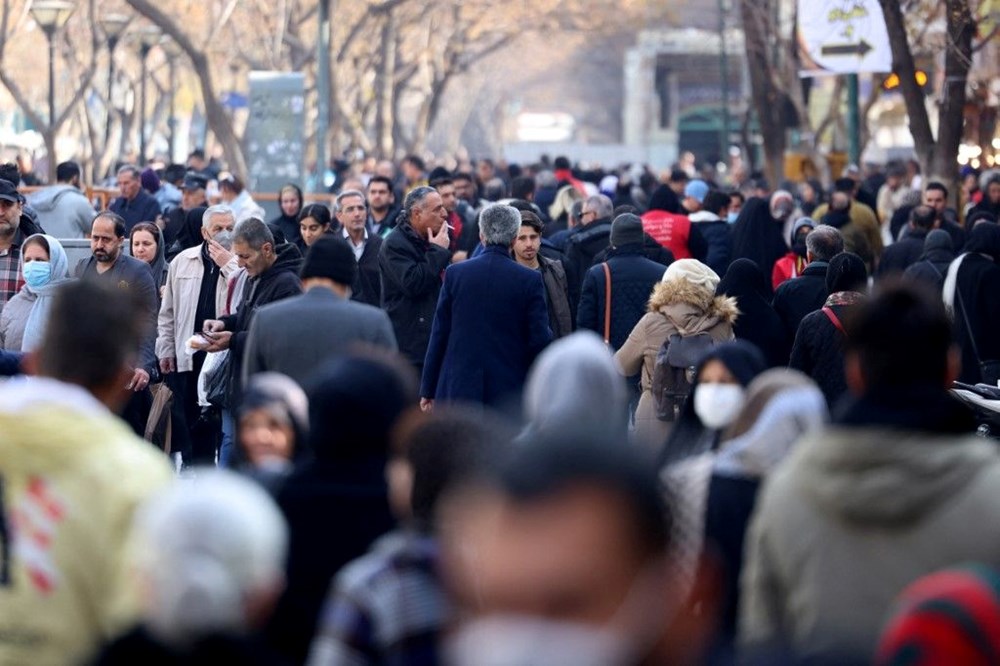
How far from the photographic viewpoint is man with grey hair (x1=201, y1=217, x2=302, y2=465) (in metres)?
9.77

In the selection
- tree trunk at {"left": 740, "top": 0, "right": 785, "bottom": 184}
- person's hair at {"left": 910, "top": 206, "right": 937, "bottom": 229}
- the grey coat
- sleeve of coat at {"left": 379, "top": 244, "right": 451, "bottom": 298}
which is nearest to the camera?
the grey coat

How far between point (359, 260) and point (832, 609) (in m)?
8.88

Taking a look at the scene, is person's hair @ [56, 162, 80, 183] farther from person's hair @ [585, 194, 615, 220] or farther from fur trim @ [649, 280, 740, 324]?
fur trim @ [649, 280, 740, 324]

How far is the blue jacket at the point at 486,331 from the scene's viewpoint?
10188mm

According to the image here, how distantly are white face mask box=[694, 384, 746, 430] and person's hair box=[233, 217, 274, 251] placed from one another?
4.70 meters

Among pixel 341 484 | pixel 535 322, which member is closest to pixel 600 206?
pixel 535 322

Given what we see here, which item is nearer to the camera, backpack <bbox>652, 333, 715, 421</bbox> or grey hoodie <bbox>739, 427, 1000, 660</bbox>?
grey hoodie <bbox>739, 427, 1000, 660</bbox>

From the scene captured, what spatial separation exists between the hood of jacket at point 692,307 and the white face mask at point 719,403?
13.5 feet

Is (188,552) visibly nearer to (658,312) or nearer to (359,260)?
(658,312)

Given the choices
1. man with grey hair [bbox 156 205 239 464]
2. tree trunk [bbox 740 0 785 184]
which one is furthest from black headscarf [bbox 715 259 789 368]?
tree trunk [bbox 740 0 785 184]

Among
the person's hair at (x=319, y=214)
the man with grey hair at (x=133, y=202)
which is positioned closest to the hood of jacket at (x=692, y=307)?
the person's hair at (x=319, y=214)

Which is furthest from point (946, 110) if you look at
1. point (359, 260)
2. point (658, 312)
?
point (658, 312)

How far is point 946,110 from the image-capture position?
18.8 meters

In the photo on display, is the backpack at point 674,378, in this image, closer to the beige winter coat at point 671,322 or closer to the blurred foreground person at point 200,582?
the beige winter coat at point 671,322
